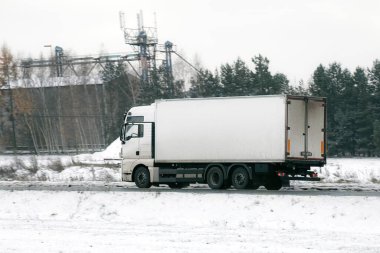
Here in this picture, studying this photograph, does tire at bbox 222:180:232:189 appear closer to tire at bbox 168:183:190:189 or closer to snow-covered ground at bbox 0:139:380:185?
tire at bbox 168:183:190:189

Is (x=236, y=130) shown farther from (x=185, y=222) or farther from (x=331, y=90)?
(x=331, y=90)

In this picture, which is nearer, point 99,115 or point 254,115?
point 254,115

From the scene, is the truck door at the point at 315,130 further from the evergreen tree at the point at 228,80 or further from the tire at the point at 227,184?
the evergreen tree at the point at 228,80

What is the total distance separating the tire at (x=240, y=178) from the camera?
25844 mm

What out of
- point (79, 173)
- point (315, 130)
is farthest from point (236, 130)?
point (79, 173)

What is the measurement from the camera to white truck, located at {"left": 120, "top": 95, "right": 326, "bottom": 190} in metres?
25.5

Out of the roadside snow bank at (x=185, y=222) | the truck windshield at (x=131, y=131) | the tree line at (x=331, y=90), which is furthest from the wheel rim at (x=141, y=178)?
the tree line at (x=331, y=90)

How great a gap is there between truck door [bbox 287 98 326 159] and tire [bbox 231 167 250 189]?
173cm

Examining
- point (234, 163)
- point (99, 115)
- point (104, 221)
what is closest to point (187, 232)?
point (104, 221)

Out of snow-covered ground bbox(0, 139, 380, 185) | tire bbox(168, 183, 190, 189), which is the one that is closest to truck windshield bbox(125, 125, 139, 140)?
tire bbox(168, 183, 190, 189)

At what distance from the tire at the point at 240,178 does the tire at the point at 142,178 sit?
369 cm

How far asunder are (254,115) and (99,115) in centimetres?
6604

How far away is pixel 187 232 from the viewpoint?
659 inches

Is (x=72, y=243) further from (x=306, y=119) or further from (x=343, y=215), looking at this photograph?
(x=306, y=119)
